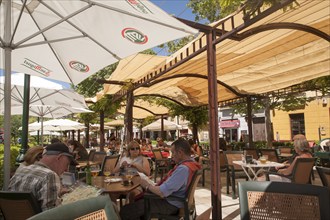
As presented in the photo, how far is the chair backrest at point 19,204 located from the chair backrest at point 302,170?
4.23 metres

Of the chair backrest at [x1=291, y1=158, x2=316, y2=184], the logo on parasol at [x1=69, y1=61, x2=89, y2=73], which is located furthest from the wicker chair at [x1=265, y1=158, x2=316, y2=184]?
the logo on parasol at [x1=69, y1=61, x2=89, y2=73]

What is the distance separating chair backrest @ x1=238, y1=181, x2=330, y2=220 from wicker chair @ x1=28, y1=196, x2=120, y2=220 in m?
0.93

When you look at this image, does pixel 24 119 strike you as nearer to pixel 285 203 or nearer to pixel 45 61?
pixel 45 61

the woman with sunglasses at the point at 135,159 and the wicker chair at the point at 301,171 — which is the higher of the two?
the woman with sunglasses at the point at 135,159

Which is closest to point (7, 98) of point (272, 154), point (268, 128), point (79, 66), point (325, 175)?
point (79, 66)

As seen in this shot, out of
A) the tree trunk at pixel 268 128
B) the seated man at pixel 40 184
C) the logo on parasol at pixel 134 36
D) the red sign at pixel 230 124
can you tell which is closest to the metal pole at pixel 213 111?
the logo on parasol at pixel 134 36

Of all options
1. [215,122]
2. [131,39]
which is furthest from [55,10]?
[215,122]

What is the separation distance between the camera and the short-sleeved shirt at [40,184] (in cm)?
231

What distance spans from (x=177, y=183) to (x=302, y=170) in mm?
2894

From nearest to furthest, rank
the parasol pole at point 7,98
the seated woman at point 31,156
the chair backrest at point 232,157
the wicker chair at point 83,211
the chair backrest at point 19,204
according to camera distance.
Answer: the wicker chair at point 83,211
the chair backrest at point 19,204
the parasol pole at point 7,98
the seated woman at point 31,156
the chair backrest at point 232,157

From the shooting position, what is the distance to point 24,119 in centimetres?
495

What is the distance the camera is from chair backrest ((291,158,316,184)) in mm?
4797

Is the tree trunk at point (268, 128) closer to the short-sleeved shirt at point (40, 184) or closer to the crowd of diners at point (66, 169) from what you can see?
the crowd of diners at point (66, 169)

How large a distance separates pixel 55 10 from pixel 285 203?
128 inches
